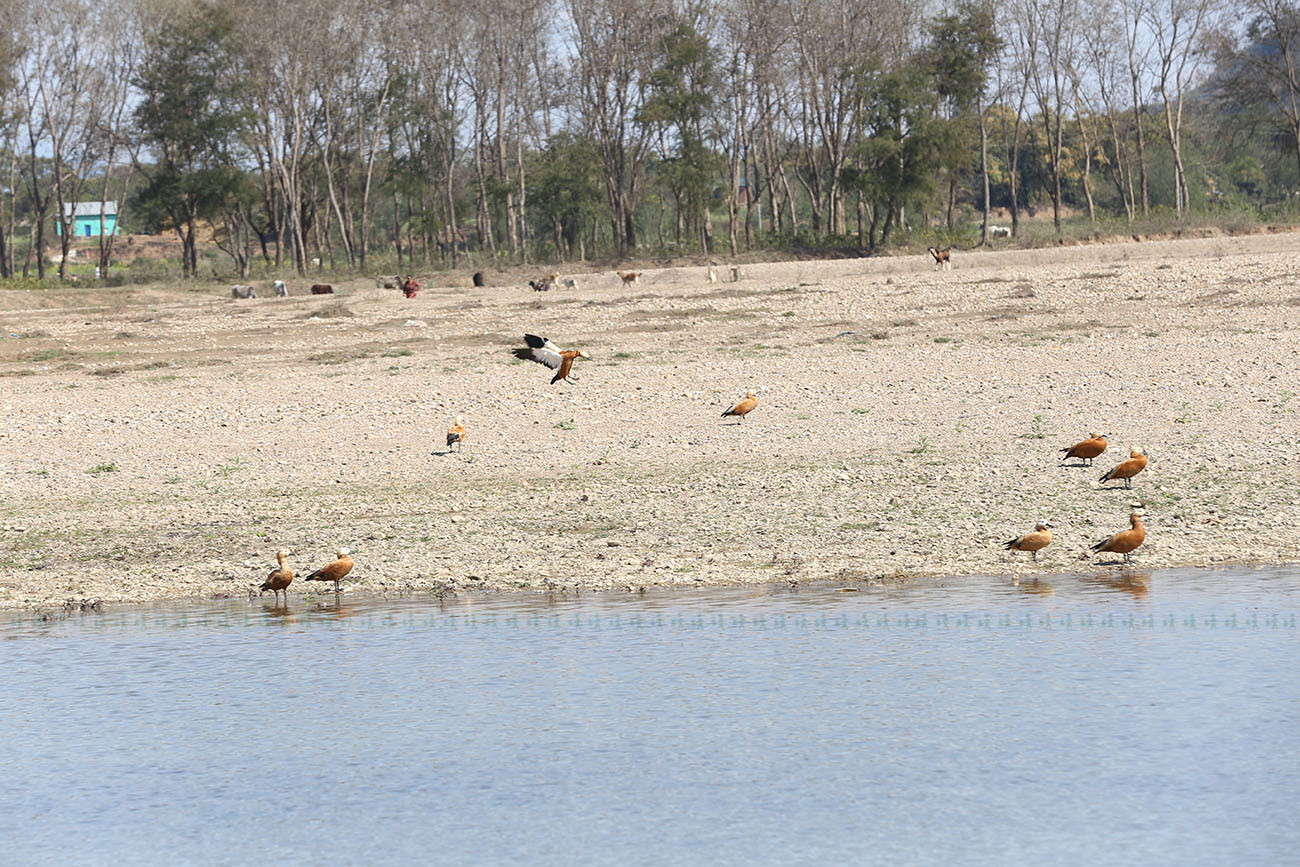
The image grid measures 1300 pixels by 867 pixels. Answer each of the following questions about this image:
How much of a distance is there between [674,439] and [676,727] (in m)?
9.03

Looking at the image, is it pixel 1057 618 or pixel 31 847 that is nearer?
pixel 31 847

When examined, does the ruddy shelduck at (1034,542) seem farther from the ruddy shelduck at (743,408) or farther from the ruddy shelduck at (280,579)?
the ruddy shelduck at (743,408)

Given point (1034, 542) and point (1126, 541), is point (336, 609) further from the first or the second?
point (1126, 541)

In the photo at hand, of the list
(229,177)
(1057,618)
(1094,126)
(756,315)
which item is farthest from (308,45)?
(1057,618)

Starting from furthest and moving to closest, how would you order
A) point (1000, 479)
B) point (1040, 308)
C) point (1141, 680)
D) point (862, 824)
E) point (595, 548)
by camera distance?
point (1040, 308) < point (1000, 479) < point (595, 548) < point (1141, 680) < point (862, 824)

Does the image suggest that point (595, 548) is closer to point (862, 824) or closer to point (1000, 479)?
point (1000, 479)

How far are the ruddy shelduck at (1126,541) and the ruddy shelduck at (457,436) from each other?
307 inches

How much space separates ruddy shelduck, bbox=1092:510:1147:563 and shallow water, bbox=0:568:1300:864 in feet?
0.79

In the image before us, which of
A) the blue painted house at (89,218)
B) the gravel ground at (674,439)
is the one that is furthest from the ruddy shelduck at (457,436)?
the blue painted house at (89,218)

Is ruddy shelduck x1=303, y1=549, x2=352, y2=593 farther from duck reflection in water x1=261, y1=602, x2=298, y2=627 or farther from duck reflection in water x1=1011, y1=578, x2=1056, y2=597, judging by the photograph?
duck reflection in water x1=1011, y1=578, x2=1056, y2=597

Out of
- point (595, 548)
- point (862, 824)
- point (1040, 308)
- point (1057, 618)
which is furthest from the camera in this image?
point (1040, 308)

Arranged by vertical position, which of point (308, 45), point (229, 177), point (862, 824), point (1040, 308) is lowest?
point (862, 824)

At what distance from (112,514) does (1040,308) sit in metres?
17.2

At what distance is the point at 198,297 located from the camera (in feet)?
127
